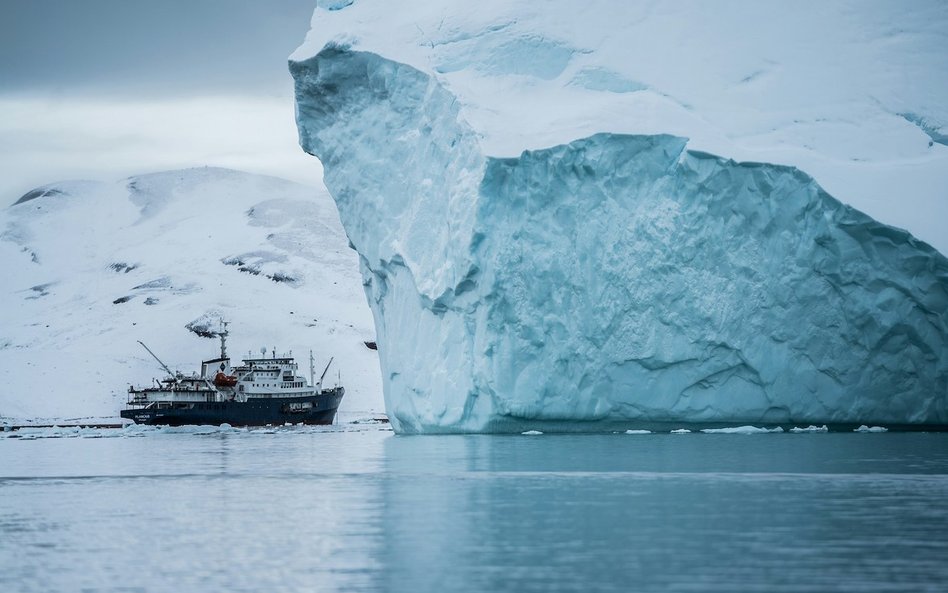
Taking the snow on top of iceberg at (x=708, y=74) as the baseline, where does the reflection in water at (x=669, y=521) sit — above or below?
below

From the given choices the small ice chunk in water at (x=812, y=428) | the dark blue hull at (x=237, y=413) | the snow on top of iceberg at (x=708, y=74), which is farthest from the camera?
the dark blue hull at (x=237, y=413)

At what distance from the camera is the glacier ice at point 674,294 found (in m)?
22.2

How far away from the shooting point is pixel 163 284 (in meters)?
83.2

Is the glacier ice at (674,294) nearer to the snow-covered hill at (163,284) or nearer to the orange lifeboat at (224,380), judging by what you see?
the orange lifeboat at (224,380)

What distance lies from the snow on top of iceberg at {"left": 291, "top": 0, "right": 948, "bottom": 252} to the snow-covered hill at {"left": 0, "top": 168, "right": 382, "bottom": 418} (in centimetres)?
3875

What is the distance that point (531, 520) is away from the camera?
10812 mm

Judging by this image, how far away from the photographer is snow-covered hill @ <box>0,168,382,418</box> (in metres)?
65.9

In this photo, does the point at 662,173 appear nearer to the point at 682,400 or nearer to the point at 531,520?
the point at 682,400

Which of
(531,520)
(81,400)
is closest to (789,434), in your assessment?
(531,520)

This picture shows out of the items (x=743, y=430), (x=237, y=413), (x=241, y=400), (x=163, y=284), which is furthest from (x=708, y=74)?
(x=163, y=284)

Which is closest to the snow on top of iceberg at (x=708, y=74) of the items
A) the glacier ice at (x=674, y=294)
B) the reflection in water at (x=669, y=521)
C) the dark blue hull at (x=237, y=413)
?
the glacier ice at (x=674, y=294)

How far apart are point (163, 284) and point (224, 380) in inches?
1468

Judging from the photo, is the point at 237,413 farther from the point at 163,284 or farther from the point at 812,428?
the point at 163,284

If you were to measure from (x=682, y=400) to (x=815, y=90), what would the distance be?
7046mm
